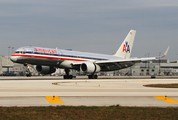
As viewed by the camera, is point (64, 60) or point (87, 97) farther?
point (64, 60)

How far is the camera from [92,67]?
50.4 m

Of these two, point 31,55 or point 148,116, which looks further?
point 31,55

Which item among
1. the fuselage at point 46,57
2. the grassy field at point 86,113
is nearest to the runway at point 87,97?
the grassy field at point 86,113

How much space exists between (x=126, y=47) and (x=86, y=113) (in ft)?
182

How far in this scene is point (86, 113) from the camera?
10.5 m

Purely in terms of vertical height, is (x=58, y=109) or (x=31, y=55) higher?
(x=31, y=55)

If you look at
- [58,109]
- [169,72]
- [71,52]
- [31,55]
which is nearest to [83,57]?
[71,52]

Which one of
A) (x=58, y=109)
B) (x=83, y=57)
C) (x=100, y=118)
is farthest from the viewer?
(x=83, y=57)

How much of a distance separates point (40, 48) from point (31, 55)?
2565 millimetres

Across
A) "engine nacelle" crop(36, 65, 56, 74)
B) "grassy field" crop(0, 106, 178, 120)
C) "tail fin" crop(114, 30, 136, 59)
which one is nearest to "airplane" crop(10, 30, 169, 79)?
"engine nacelle" crop(36, 65, 56, 74)

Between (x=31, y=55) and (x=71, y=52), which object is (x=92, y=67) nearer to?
(x=71, y=52)

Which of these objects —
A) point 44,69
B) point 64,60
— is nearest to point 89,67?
point 64,60

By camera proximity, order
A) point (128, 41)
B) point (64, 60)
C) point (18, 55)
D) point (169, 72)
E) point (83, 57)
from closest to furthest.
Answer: point (18, 55) → point (64, 60) → point (83, 57) → point (128, 41) → point (169, 72)

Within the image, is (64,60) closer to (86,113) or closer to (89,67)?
(89,67)
